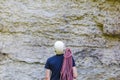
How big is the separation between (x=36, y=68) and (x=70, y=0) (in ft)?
3.72

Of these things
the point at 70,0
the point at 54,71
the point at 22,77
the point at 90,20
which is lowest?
the point at 22,77

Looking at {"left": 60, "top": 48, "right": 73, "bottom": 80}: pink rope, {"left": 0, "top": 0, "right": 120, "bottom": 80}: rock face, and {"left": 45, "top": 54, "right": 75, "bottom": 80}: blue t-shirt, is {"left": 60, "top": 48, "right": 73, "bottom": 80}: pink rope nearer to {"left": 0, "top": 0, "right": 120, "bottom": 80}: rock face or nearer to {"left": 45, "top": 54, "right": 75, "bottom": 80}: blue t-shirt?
{"left": 45, "top": 54, "right": 75, "bottom": 80}: blue t-shirt

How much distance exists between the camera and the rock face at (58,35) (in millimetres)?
4703

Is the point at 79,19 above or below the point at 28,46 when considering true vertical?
above

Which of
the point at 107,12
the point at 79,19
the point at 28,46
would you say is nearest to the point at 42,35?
the point at 28,46

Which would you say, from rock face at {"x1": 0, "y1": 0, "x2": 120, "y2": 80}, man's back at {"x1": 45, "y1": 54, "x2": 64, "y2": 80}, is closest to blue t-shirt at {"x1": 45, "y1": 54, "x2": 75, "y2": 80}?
man's back at {"x1": 45, "y1": 54, "x2": 64, "y2": 80}

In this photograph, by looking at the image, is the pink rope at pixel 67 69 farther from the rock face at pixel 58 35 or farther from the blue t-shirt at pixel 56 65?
the rock face at pixel 58 35

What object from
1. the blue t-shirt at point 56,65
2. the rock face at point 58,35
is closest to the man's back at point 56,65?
the blue t-shirt at point 56,65

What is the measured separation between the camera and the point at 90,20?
15.9 feet

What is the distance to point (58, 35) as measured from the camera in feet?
15.6

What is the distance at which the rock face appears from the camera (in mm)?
4703

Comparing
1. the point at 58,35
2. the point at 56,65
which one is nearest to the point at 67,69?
the point at 56,65

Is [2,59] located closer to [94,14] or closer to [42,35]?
[42,35]

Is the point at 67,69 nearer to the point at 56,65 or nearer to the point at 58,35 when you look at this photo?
the point at 56,65
